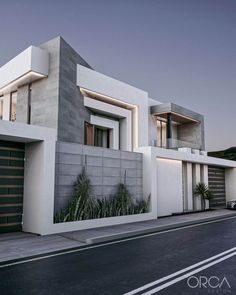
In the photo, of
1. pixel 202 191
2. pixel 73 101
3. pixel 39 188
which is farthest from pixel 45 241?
pixel 202 191

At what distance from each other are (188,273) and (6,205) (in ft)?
25.3

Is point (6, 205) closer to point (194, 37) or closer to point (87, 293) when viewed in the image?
point (87, 293)

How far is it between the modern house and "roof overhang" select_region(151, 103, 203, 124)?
98 millimetres

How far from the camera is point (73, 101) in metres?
17.8

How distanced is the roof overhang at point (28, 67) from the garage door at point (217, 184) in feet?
53.5

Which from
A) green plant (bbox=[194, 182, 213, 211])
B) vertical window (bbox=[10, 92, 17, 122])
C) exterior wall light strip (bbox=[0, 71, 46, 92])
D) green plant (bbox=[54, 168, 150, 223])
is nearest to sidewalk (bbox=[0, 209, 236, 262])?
green plant (bbox=[54, 168, 150, 223])

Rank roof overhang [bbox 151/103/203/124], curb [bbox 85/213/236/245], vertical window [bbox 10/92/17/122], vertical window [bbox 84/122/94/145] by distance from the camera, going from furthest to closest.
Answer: roof overhang [bbox 151/103/203/124] → vertical window [bbox 10/92/17/122] → vertical window [bbox 84/122/94/145] → curb [bbox 85/213/236/245]

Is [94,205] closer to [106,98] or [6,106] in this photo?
[106,98]

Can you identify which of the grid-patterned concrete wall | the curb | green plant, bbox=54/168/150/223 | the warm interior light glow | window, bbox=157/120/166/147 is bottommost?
the curb

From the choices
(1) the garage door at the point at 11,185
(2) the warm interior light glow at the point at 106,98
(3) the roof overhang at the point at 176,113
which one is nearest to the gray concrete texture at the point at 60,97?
(2) the warm interior light glow at the point at 106,98

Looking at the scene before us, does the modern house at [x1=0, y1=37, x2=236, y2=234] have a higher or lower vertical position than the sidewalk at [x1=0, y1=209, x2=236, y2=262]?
higher

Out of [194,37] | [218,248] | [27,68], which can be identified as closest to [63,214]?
[218,248]

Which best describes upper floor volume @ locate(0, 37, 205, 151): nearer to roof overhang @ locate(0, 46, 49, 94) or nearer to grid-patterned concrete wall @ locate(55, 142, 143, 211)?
roof overhang @ locate(0, 46, 49, 94)

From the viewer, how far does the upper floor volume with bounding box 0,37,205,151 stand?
55.3ft
